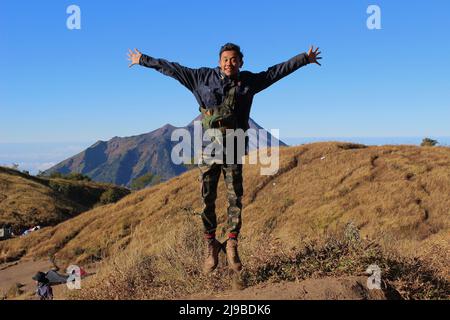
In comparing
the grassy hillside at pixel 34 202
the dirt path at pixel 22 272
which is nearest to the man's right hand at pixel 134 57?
the dirt path at pixel 22 272

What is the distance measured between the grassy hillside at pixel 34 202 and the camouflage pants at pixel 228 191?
2009 inches

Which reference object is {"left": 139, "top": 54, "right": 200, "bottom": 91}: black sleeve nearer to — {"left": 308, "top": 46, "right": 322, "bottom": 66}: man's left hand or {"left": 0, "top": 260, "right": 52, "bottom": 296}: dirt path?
{"left": 308, "top": 46, "right": 322, "bottom": 66}: man's left hand

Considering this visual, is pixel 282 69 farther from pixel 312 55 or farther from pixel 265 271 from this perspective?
pixel 265 271

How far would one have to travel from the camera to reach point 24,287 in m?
25.1

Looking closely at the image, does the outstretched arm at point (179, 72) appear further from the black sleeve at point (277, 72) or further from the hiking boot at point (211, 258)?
the hiking boot at point (211, 258)

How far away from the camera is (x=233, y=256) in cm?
534

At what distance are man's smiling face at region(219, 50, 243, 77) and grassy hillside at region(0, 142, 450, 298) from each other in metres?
2.19

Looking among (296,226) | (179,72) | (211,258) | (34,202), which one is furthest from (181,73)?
(34,202)

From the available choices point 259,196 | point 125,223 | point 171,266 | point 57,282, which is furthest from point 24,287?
point 171,266

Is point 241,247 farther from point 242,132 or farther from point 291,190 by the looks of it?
point 291,190

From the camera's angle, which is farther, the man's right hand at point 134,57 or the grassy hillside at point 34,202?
the grassy hillside at point 34,202

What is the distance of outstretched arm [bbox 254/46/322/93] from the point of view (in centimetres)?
546

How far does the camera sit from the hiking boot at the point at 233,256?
526 centimetres

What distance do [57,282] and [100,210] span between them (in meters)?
22.6
